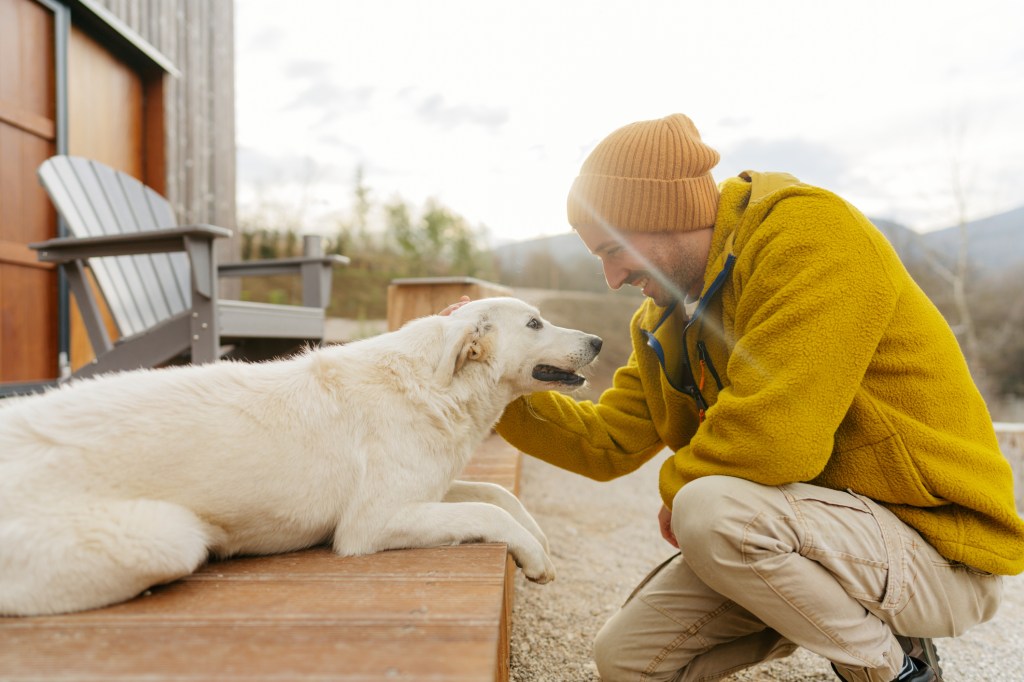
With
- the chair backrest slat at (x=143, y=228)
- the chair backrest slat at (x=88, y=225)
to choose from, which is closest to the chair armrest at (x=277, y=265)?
the chair backrest slat at (x=143, y=228)

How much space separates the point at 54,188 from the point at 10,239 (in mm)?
1535

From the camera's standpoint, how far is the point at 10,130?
5605 mm

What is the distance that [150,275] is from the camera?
16.8ft

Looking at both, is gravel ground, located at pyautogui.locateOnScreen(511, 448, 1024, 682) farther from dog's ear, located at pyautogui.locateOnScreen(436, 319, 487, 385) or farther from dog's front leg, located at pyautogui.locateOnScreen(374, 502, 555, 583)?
dog's ear, located at pyautogui.locateOnScreen(436, 319, 487, 385)

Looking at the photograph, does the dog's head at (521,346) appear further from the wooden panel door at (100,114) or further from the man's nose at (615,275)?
the wooden panel door at (100,114)

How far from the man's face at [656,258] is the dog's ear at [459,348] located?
0.51 meters

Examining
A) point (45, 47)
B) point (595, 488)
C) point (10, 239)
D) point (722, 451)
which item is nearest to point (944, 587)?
point (722, 451)

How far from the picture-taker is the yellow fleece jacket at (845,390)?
1.84m

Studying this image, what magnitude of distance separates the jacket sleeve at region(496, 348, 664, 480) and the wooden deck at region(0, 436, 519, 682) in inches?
32.7

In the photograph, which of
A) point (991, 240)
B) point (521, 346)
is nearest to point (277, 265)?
point (521, 346)

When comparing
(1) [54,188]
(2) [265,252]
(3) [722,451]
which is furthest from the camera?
(2) [265,252]

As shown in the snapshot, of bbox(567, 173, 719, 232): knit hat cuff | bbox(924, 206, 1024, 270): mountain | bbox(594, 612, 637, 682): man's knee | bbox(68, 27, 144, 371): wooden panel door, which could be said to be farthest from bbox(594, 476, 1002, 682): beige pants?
bbox(924, 206, 1024, 270): mountain

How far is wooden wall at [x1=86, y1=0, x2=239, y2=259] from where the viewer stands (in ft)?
24.3

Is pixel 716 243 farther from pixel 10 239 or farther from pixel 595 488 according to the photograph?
pixel 10 239
